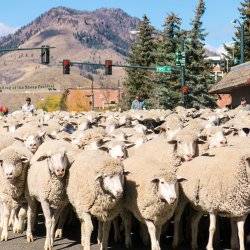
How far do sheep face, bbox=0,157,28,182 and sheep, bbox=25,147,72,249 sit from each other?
0.59ft

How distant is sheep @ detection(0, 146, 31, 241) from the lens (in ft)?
32.8

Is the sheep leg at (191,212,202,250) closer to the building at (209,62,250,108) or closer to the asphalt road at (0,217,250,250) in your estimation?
the asphalt road at (0,217,250,250)

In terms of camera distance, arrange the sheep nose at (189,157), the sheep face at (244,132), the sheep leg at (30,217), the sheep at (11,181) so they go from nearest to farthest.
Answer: the sheep at (11,181) → the sheep leg at (30,217) → the sheep nose at (189,157) → the sheep face at (244,132)

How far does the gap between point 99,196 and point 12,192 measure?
6.90 ft

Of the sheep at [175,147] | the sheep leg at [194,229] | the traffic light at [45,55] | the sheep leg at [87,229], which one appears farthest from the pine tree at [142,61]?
the sheep leg at [87,229]

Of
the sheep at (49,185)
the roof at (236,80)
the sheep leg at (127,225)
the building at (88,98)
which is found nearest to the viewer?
the sheep at (49,185)

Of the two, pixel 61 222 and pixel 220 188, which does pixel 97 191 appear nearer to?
pixel 220 188

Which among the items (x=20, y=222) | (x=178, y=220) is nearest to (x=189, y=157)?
(x=178, y=220)

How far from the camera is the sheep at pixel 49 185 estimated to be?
9.41 m

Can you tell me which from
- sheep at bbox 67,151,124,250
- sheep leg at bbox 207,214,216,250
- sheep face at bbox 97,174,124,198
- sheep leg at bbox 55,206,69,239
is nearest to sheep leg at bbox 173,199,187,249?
sheep leg at bbox 207,214,216,250

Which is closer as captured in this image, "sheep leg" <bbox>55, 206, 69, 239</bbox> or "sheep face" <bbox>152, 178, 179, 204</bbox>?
"sheep face" <bbox>152, 178, 179, 204</bbox>

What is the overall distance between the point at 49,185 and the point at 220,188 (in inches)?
103

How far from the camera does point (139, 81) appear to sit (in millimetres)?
58125

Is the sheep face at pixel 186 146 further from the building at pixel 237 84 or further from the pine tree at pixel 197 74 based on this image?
the pine tree at pixel 197 74
